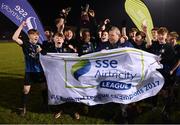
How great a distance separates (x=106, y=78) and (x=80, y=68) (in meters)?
0.54

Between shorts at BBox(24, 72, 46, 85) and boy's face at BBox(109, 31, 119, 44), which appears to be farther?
shorts at BBox(24, 72, 46, 85)

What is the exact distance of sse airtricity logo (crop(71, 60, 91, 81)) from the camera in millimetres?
7824

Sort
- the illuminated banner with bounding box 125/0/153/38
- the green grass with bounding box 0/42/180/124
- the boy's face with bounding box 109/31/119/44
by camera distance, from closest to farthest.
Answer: the boy's face with bounding box 109/31/119/44
the green grass with bounding box 0/42/180/124
the illuminated banner with bounding box 125/0/153/38

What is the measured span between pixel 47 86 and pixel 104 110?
4.80ft

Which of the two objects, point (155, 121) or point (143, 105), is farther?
point (143, 105)

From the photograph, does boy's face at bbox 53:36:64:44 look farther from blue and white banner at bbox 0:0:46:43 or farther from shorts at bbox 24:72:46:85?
blue and white banner at bbox 0:0:46:43

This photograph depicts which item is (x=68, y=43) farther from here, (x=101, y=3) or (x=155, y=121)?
(x=101, y=3)

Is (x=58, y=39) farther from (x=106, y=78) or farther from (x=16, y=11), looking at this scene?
(x=16, y=11)

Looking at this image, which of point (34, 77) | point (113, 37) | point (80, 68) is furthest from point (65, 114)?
point (113, 37)

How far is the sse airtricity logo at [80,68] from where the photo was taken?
25.7 ft

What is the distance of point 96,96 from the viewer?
7812 millimetres

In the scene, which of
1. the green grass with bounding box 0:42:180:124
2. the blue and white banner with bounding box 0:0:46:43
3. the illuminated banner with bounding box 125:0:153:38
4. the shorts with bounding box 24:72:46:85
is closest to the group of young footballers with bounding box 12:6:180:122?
the shorts with bounding box 24:72:46:85

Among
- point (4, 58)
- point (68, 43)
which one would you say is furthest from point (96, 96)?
point (4, 58)

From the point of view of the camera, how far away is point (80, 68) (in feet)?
25.7
